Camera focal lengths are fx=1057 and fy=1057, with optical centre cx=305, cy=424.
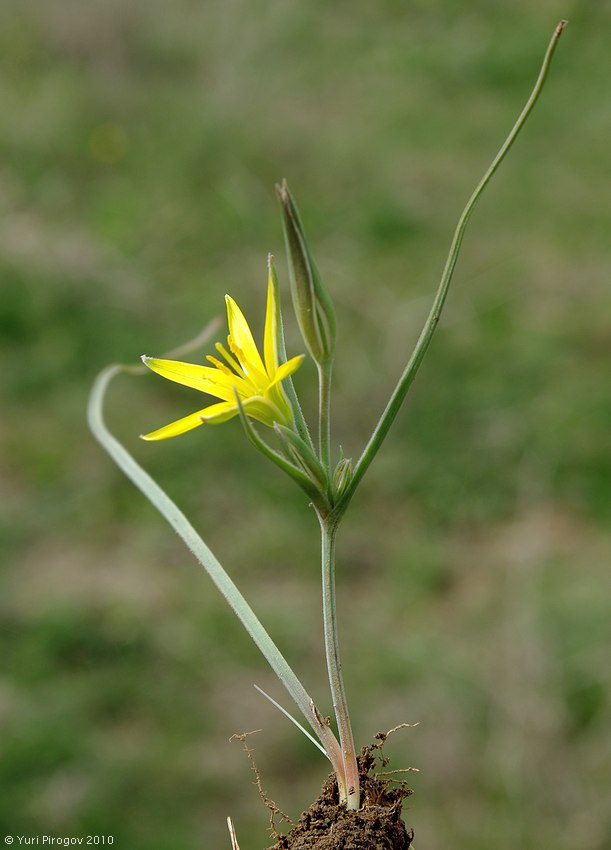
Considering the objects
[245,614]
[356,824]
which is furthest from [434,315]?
[356,824]

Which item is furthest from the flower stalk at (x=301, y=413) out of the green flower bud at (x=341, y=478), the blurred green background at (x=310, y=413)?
the blurred green background at (x=310, y=413)

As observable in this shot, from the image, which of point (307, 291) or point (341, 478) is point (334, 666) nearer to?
point (341, 478)

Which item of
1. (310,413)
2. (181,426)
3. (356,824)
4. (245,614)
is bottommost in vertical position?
(356,824)

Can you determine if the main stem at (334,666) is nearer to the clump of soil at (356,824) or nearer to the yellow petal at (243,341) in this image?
the clump of soil at (356,824)

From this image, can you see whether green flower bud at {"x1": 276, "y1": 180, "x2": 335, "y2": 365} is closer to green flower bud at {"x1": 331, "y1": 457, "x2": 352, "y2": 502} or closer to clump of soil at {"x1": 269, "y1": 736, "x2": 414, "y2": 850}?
green flower bud at {"x1": 331, "y1": 457, "x2": 352, "y2": 502}

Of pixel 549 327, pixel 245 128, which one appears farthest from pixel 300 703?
pixel 245 128

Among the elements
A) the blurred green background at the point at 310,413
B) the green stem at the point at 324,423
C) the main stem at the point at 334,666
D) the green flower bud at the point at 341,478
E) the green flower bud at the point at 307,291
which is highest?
the blurred green background at the point at 310,413
